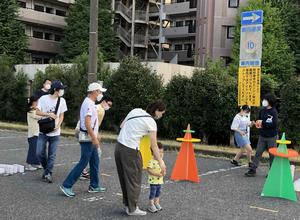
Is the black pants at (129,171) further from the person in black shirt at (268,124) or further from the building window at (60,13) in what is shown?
the building window at (60,13)

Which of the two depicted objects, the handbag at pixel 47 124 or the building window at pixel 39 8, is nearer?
the handbag at pixel 47 124

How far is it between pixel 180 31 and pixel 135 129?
4478 centimetres

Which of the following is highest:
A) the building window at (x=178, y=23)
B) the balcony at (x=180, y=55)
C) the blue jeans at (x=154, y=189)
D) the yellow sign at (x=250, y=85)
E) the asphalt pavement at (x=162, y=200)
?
the building window at (x=178, y=23)

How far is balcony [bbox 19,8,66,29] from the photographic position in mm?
43384

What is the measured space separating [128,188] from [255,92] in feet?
25.2

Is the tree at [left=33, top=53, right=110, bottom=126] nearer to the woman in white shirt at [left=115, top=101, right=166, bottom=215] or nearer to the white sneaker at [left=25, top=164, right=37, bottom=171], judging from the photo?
the white sneaker at [left=25, top=164, right=37, bottom=171]

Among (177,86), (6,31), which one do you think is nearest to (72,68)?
(177,86)

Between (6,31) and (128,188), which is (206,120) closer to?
(128,188)

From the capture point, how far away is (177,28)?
1966 inches

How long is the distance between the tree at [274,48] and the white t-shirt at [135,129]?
96.7 feet

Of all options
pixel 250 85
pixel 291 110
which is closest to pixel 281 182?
pixel 250 85

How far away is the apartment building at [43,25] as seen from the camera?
4428cm

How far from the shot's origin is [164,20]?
5109 cm

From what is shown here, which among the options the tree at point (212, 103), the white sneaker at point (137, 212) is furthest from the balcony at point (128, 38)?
the white sneaker at point (137, 212)
